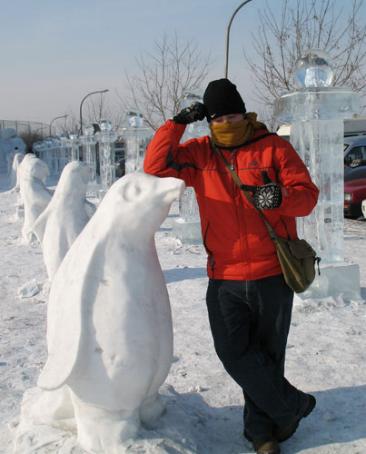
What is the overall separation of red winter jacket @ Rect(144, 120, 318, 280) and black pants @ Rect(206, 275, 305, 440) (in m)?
0.07

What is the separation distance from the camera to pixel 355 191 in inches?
465

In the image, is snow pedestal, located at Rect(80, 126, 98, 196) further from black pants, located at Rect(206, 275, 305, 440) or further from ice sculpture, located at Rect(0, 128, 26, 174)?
ice sculpture, located at Rect(0, 128, 26, 174)

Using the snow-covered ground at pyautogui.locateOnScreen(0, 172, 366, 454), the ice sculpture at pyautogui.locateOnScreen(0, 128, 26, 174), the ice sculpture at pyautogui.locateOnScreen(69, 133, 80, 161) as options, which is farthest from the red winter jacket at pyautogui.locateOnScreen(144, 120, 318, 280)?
the ice sculpture at pyautogui.locateOnScreen(0, 128, 26, 174)

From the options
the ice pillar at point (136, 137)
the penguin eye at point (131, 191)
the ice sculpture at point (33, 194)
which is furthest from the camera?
the ice pillar at point (136, 137)

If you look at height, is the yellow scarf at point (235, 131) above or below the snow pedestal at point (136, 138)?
below

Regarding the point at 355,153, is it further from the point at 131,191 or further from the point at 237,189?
the point at 131,191

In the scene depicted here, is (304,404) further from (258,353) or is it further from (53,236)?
(53,236)

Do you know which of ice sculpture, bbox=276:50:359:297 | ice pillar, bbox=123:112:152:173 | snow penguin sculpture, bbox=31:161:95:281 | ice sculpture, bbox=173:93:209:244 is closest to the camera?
ice sculpture, bbox=276:50:359:297

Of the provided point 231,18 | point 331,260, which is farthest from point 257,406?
point 231,18

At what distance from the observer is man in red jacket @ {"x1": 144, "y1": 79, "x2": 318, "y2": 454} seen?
105 inches

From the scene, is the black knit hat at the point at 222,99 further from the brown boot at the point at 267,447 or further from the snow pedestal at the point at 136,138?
the snow pedestal at the point at 136,138

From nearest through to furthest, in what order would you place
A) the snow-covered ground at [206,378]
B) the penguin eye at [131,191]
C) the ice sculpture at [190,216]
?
the penguin eye at [131,191], the snow-covered ground at [206,378], the ice sculpture at [190,216]

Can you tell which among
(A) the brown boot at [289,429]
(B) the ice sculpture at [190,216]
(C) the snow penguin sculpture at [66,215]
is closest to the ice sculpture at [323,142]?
(C) the snow penguin sculpture at [66,215]

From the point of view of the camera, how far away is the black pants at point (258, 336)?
2.68 metres
